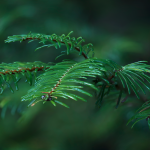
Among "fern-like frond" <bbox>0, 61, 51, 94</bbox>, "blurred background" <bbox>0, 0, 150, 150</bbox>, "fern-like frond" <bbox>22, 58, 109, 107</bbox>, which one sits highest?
"fern-like frond" <bbox>22, 58, 109, 107</bbox>

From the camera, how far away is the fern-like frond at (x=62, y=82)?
0.28 meters

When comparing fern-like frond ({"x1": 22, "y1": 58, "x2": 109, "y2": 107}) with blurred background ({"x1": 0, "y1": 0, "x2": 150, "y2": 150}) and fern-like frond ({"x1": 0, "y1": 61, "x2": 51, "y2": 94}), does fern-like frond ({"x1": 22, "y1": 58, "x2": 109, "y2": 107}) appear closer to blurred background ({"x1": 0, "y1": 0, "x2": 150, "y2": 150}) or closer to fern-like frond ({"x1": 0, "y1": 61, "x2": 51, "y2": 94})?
fern-like frond ({"x1": 0, "y1": 61, "x2": 51, "y2": 94})

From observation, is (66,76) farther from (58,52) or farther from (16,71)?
(58,52)

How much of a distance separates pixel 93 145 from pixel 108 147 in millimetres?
254

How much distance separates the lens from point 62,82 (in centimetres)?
32

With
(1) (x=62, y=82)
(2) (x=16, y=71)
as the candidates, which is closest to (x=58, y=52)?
(2) (x=16, y=71)

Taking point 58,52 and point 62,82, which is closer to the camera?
point 62,82

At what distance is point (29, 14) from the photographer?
1.86m

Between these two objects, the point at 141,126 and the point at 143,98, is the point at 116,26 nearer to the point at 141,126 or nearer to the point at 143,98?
the point at 141,126

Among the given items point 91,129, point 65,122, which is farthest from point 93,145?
point 65,122

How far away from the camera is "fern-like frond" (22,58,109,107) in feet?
0.91

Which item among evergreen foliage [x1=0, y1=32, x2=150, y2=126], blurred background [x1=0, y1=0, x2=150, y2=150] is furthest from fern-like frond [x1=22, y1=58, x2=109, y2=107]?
blurred background [x1=0, y1=0, x2=150, y2=150]

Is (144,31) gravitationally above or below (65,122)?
above

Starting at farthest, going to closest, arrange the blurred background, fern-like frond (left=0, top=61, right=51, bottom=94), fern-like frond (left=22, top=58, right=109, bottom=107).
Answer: the blurred background < fern-like frond (left=0, top=61, right=51, bottom=94) < fern-like frond (left=22, top=58, right=109, bottom=107)
